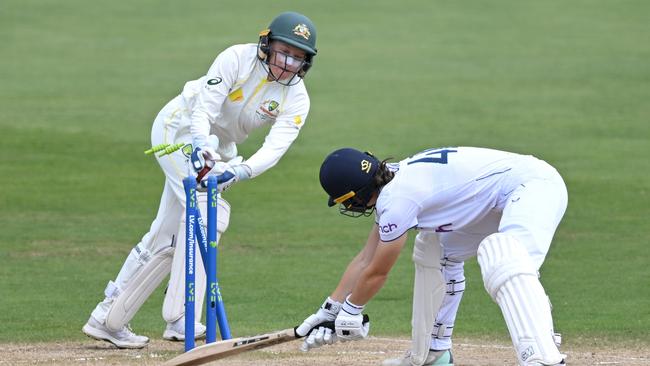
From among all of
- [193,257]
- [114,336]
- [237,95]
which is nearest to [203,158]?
[193,257]

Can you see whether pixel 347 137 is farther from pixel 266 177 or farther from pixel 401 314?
pixel 401 314

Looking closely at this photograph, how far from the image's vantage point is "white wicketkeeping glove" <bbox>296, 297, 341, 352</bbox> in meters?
7.33

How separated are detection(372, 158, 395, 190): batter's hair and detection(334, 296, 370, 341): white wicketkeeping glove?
2.18 feet

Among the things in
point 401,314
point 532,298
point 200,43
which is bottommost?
point 401,314

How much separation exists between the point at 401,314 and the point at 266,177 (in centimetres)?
720

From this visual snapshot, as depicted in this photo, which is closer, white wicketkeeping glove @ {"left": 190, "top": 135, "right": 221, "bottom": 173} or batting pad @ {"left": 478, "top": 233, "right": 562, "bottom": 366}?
batting pad @ {"left": 478, "top": 233, "right": 562, "bottom": 366}

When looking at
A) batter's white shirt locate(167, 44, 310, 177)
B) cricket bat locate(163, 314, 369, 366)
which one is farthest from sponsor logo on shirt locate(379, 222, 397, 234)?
batter's white shirt locate(167, 44, 310, 177)

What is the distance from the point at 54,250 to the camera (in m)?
13.0

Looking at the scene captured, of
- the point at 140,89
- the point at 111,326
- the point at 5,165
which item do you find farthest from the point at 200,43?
the point at 111,326

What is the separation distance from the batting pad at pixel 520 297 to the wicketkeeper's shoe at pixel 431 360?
4.31ft

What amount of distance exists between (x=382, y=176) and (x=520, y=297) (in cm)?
107

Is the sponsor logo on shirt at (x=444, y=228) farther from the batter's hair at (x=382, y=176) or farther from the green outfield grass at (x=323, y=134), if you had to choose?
the green outfield grass at (x=323, y=134)

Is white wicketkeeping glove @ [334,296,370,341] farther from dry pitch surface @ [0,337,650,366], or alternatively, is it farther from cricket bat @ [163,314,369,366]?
dry pitch surface @ [0,337,650,366]

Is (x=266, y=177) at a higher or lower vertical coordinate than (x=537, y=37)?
lower
